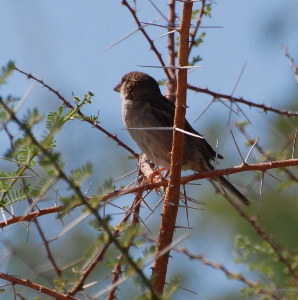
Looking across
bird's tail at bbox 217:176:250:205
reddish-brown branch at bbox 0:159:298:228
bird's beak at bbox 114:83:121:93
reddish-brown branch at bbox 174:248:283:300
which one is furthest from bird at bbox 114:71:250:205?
reddish-brown branch at bbox 0:159:298:228

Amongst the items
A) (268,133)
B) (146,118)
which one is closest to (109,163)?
(268,133)

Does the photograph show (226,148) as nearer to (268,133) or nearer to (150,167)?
(268,133)

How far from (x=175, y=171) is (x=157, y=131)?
85.6 inches

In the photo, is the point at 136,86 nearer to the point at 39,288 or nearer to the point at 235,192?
the point at 235,192

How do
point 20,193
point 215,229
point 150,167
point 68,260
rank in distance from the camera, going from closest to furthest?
point 20,193 → point 150,167 → point 68,260 → point 215,229

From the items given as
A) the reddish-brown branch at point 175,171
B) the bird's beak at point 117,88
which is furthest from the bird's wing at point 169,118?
the reddish-brown branch at point 175,171

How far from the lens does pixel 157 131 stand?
5.65m

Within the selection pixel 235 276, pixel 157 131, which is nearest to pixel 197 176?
pixel 235 276

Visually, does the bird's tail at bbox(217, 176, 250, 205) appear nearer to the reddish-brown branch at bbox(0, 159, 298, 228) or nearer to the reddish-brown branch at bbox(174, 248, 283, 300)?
the reddish-brown branch at bbox(174, 248, 283, 300)

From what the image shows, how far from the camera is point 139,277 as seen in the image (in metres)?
1.84

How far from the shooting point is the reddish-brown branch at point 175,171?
3.21 m

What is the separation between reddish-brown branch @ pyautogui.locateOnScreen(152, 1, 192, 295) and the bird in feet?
5.78

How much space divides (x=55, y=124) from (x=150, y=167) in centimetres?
313

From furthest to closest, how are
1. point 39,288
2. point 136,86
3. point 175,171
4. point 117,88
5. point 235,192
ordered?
point 117,88, point 136,86, point 235,192, point 175,171, point 39,288
